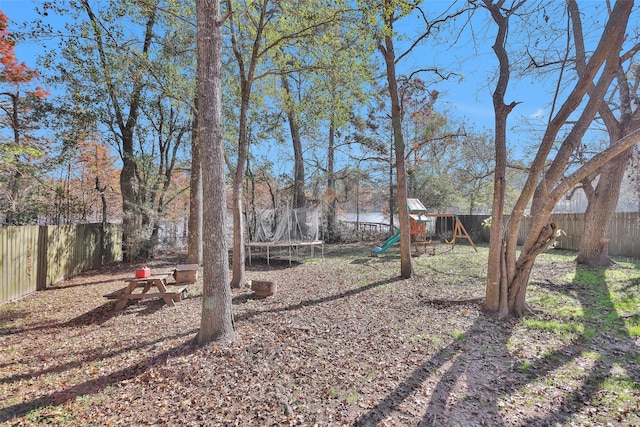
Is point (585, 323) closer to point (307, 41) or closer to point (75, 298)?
point (307, 41)

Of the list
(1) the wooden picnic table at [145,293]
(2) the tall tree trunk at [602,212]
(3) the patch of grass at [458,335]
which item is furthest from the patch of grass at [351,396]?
(2) the tall tree trunk at [602,212]

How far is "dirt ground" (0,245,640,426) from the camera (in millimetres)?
2301

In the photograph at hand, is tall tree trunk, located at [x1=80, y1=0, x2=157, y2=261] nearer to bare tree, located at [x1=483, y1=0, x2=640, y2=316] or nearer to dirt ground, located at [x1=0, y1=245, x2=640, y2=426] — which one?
dirt ground, located at [x1=0, y1=245, x2=640, y2=426]

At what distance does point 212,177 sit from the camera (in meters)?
3.35

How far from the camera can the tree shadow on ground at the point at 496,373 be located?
7.48 ft

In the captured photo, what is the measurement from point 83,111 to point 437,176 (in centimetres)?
1444

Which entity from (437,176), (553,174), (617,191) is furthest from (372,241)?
(553,174)

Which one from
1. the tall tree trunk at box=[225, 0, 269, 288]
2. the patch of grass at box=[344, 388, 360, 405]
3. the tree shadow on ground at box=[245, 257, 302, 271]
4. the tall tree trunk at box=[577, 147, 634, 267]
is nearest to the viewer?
the patch of grass at box=[344, 388, 360, 405]

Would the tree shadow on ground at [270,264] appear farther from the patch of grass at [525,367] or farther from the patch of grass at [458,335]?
the patch of grass at [525,367]

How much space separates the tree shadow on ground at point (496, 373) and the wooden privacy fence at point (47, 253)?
7266 millimetres

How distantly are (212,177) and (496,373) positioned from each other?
3.49m

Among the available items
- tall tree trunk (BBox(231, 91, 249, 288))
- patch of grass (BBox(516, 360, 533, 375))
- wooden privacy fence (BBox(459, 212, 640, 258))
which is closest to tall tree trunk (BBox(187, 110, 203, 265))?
tall tree trunk (BBox(231, 91, 249, 288))

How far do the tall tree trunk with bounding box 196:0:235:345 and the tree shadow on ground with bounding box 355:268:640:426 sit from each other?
198cm

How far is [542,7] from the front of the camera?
16.2 ft
